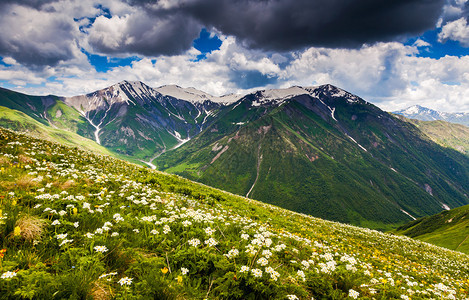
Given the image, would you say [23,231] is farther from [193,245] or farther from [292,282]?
[292,282]

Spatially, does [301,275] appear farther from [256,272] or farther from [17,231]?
[17,231]

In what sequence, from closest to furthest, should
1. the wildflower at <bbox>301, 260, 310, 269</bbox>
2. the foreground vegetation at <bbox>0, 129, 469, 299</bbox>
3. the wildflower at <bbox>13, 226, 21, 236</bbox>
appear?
the foreground vegetation at <bbox>0, 129, 469, 299</bbox> < the wildflower at <bbox>13, 226, 21, 236</bbox> < the wildflower at <bbox>301, 260, 310, 269</bbox>

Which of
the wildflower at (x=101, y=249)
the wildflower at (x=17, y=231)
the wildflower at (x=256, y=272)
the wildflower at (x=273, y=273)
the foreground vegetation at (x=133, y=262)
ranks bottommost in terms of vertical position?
the foreground vegetation at (x=133, y=262)

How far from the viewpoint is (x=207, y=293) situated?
5043mm

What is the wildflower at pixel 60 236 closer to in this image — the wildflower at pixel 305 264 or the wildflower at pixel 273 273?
the wildflower at pixel 273 273

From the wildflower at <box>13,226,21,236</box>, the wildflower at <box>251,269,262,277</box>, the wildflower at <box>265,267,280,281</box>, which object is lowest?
the wildflower at <box>13,226,21,236</box>

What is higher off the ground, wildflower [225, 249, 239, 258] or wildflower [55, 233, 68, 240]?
wildflower [225, 249, 239, 258]

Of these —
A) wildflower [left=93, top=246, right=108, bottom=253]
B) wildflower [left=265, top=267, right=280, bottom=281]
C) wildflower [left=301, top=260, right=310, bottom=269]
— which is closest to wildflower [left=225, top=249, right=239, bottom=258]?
wildflower [left=265, top=267, right=280, bottom=281]

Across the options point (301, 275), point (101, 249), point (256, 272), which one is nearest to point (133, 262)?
point (101, 249)

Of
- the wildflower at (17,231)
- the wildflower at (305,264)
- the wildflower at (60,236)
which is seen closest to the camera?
the wildflower at (17,231)

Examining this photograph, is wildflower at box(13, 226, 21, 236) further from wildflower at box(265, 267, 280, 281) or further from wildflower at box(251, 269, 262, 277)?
wildflower at box(265, 267, 280, 281)

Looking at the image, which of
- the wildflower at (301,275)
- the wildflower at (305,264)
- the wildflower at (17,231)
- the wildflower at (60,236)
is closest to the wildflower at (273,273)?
the wildflower at (301,275)

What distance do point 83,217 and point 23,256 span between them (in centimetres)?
234

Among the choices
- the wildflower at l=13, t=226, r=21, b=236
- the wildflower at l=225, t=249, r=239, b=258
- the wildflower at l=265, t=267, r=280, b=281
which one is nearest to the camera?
the wildflower at l=13, t=226, r=21, b=236
